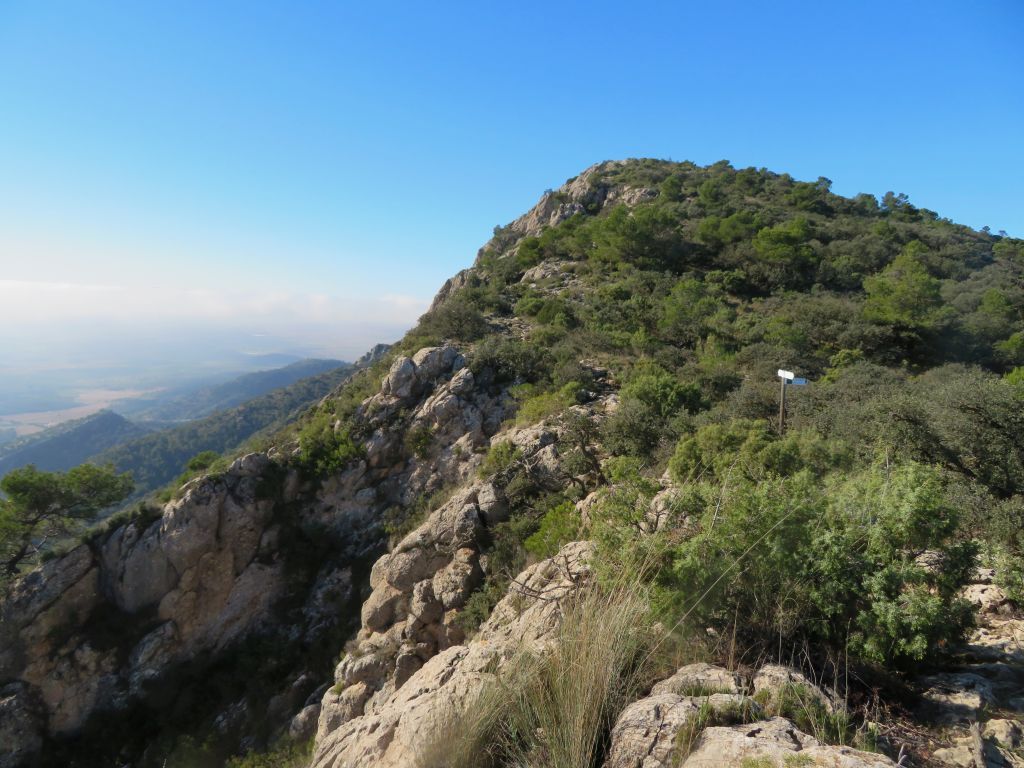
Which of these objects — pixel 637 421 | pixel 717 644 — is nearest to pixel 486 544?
pixel 637 421

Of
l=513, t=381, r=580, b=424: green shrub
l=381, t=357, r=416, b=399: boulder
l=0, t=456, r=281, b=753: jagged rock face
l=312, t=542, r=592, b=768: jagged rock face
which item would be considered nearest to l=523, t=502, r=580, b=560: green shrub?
l=312, t=542, r=592, b=768: jagged rock face

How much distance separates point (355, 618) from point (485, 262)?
2623 cm

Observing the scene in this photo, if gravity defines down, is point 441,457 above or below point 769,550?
below

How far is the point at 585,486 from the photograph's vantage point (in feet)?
29.3

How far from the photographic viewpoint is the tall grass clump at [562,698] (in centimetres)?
238

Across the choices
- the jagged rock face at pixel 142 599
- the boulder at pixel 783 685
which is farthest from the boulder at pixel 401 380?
the boulder at pixel 783 685

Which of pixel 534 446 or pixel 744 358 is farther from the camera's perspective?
pixel 744 358

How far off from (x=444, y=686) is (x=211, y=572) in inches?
433

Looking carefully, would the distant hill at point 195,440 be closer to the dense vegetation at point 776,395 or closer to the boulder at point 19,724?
the boulder at point 19,724

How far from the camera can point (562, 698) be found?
243 cm

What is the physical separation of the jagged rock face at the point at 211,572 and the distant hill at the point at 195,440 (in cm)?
3456

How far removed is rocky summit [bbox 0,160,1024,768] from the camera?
2.60 m

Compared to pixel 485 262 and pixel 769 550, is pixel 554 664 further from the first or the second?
pixel 485 262

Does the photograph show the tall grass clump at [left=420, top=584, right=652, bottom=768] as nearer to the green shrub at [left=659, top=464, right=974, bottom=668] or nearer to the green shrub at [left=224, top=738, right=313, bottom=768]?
the green shrub at [left=659, top=464, right=974, bottom=668]
